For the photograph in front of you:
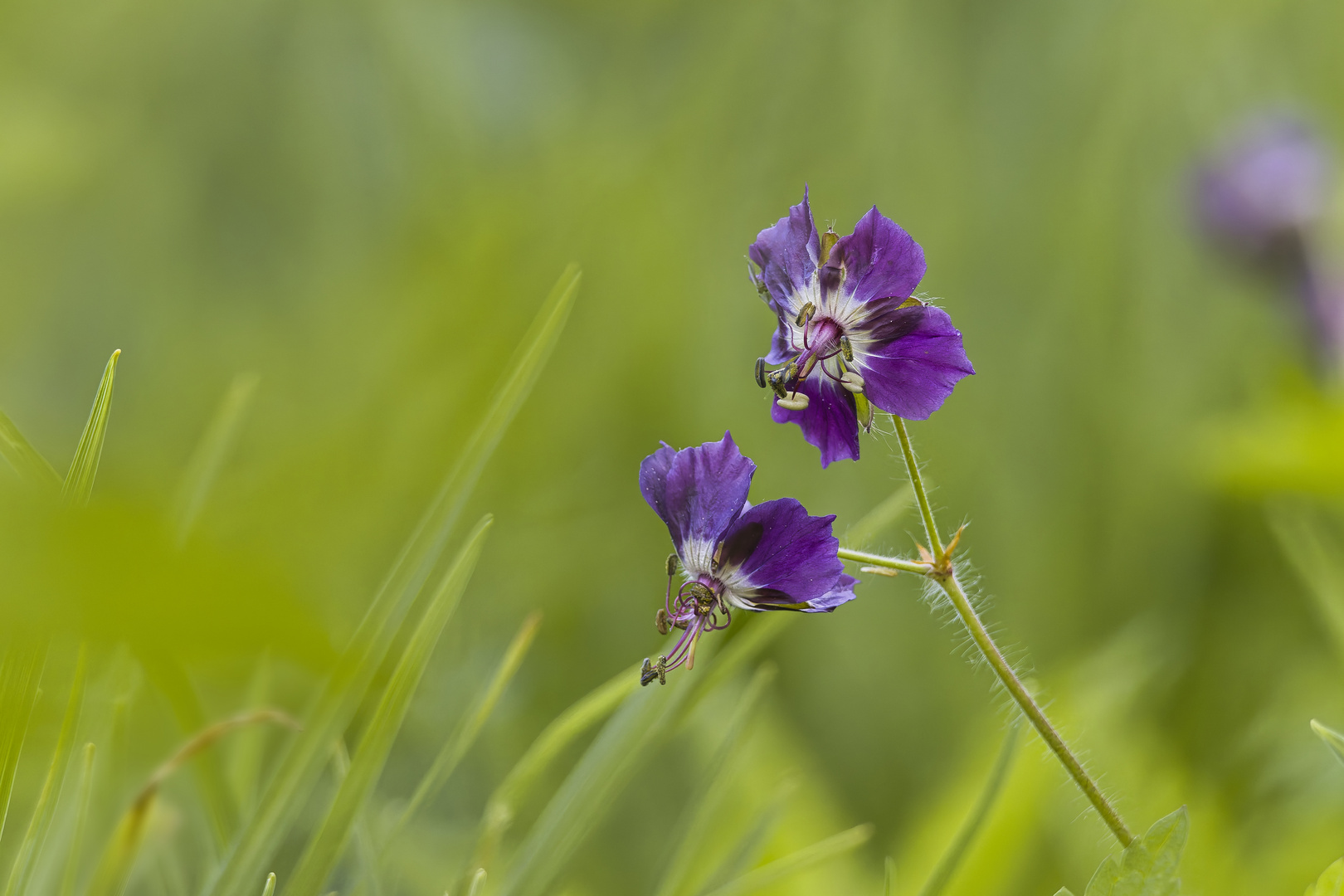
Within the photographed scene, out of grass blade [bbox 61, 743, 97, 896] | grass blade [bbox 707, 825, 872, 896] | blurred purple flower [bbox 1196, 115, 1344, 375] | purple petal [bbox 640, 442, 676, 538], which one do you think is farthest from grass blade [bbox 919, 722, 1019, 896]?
blurred purple flower [bbox 1196, 115, 1344, 375]

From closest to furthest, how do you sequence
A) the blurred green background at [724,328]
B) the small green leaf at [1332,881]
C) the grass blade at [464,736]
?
the small green leaf at [1332,881] < the grass blade at [464,736] < the blurred green background at [724,328]

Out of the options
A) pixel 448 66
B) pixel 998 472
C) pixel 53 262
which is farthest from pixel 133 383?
pixel 998 472

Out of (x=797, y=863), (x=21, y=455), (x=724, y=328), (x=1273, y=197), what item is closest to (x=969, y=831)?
(x=797, y=863)

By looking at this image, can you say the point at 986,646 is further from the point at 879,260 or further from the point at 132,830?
the point at 132,830

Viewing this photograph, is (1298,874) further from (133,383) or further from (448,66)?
(448,66)

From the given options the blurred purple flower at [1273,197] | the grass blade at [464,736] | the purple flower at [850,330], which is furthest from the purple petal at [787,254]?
the blurred purple flower at [1273,197]

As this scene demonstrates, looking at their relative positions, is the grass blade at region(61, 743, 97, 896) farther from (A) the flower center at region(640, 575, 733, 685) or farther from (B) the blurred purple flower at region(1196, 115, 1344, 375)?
(B) the blurred purple flower at region(1196, 115, 1344, 375)

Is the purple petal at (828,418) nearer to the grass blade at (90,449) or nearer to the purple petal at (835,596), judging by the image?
the purple petal at (835,596)
